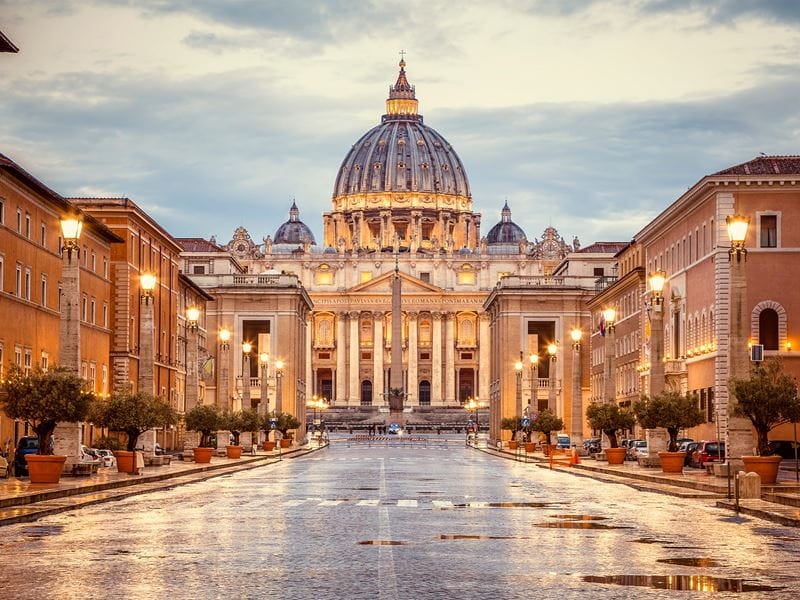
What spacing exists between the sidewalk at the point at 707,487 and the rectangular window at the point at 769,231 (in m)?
14.9

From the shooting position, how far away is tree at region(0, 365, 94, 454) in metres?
42.3

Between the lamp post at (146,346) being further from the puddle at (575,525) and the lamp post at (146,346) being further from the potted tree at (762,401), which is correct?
the puddle at (575,525)

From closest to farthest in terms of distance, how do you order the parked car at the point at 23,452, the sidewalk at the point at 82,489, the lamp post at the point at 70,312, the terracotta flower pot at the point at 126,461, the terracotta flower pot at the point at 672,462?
the sidewalk at the point at 82,489, the lamp post at the point at 70,312, the terracotta flower pot at the point at 126,461, the parked car at the point at 23,452, the terracotta flower pot at the point at 672,462

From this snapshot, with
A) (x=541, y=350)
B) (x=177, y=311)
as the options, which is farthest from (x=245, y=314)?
(x=177, y=311)

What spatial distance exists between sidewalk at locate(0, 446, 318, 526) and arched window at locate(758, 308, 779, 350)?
25.9 m

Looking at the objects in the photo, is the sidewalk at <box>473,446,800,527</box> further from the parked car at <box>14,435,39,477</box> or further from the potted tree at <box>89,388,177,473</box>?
the parked car at <box>14,435,39,477</box>

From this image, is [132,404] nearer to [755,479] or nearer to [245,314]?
[755,479]

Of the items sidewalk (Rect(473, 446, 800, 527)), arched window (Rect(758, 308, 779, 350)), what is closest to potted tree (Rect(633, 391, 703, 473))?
sidewalk (Rect(473, 446, 800, 527))

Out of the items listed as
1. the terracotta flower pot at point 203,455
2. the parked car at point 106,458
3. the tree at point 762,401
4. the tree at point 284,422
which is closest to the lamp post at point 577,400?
the terracotta flower pot at point 203,455

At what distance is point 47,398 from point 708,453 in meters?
25.2

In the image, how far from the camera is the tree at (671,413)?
55656 millimetres

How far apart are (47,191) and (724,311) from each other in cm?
3103

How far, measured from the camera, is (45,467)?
3981 cm

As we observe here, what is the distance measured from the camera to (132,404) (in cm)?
5034
